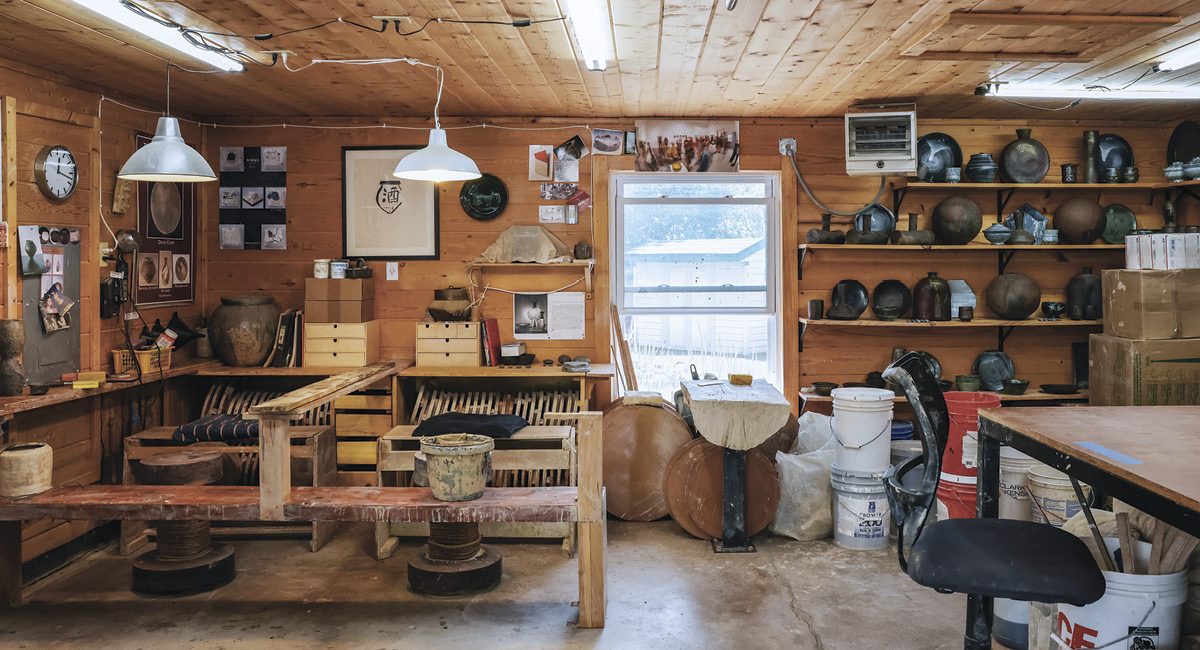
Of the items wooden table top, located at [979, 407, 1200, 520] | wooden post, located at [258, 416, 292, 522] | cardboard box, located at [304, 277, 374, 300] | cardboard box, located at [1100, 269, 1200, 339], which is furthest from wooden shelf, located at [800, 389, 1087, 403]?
wooden post, located at [258, 416, 292, 522]

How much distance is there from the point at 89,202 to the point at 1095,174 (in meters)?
6.63

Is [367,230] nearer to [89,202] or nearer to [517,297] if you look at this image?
[517,297]

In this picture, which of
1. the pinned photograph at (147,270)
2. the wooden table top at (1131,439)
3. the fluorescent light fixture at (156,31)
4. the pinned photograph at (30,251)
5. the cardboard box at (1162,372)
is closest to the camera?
the wooden table top at (1131,439)

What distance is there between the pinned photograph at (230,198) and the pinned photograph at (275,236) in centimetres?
25

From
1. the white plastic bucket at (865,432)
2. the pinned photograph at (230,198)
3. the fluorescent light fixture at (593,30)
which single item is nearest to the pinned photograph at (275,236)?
the pinned photograph at (230,198)

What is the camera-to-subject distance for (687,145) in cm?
604

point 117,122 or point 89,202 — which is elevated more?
point 117,122

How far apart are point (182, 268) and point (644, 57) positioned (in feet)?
11.7

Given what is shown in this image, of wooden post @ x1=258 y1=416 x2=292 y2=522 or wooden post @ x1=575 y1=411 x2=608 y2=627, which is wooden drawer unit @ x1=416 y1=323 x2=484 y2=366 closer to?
wooden post @ x1=258 y1=416 x2=292 y2=522

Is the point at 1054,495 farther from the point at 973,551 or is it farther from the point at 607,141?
the point at 607,141

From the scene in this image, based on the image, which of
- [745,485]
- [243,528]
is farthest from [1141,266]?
[243,528]

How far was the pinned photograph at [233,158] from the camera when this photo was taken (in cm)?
600

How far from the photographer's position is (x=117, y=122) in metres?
5.12

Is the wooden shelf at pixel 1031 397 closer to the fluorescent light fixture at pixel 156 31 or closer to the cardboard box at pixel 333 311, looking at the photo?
the cardboard box at pixel 333 311
